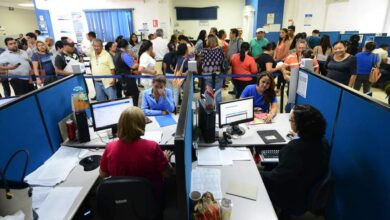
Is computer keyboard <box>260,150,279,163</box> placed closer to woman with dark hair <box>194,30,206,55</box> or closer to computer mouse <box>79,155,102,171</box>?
computer mouse <box>79,155,102,171</box>

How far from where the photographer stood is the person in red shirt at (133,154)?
1.53 meters

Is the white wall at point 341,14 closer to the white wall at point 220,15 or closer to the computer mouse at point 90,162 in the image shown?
the white wall at point 220,15

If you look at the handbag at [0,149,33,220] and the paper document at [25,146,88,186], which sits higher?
the handbag at [0,149,33,220]

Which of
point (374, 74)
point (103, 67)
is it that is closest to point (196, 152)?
point (103, 67)

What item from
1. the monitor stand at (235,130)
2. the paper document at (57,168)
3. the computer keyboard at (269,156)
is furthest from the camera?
the monitor stand at (235,130)

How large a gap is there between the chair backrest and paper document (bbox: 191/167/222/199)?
614 millimetres

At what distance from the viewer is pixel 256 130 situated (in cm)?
244

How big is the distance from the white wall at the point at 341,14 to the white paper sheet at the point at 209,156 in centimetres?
730

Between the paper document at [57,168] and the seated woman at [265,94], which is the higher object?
the seated woman at [265,94]

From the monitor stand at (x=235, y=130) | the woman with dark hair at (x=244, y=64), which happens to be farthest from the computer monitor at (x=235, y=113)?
the woman with dark hair at (x=244, y=64)

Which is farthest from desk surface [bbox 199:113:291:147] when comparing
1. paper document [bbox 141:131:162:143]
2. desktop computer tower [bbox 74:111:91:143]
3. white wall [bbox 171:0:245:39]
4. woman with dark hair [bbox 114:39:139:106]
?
white wall [bbox 171:0:245:39]

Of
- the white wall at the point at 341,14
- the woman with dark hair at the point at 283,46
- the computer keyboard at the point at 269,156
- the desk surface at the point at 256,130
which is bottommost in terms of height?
the computer keyboard at the point at 269,156

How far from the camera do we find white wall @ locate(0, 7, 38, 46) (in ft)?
39.6

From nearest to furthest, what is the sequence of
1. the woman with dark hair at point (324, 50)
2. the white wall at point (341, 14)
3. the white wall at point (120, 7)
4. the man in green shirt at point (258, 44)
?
the woman with dark hair at point (324, 50), the man in green shirt at point (258, 44), the white wall at point (341, 14), the white wall at point (120, 7)
